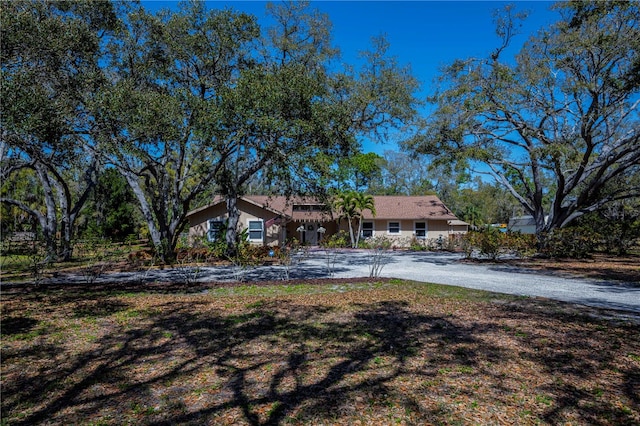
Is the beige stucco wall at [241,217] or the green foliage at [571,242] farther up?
the beige stucco wall at [241,217]

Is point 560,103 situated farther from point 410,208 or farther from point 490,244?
point 410,208

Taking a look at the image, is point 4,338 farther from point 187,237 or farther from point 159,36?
point 187,237

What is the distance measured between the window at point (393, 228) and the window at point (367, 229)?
54.5 inches

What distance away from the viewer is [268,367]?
4488mm

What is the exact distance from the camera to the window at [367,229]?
2948cm

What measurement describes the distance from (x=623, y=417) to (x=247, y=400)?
3.35 metres

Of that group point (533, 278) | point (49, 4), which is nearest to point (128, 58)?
point (49, 4)

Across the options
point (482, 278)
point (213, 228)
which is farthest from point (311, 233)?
point (482, 278)

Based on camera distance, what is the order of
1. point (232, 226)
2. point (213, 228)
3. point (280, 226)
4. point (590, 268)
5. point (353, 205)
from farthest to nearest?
point (353, 205), point (280, 226), point (213, 228), point (232, 226), point (590, 268)

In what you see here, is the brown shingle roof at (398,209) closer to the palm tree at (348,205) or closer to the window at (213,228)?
the palm tree at (348,205)

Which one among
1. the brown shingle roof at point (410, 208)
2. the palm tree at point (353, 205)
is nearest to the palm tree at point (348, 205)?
the palm tree at point (353, 205)

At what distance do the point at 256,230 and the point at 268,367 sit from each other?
20.6 m

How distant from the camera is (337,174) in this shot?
11930 mm

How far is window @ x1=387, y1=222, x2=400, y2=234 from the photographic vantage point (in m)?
29.3
